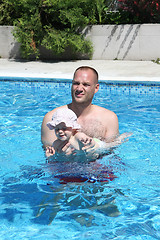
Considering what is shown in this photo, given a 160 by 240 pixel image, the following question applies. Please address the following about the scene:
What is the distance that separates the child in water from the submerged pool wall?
7.29m

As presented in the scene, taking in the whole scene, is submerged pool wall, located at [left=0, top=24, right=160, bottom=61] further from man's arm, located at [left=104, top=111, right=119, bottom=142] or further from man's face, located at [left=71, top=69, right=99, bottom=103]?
man's face, located at [left=71, top=69, right=99, bottom=103]

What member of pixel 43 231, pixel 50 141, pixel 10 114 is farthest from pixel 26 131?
pixel 43 231

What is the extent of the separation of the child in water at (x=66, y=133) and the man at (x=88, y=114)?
1.37 ft

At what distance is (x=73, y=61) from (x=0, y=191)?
22.9 feet

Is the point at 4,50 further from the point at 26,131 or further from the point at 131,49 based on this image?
the point at 26,131

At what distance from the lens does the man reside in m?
3.70

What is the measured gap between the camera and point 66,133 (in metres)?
3.27

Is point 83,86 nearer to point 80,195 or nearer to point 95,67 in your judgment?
point 80,195

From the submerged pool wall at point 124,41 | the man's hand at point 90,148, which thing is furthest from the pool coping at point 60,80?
the man's hand at point 90,148

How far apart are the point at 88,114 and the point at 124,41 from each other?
6895 millimetres

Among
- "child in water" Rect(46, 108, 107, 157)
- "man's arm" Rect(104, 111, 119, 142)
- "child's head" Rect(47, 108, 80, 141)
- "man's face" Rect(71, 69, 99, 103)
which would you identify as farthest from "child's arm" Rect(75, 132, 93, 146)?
"man's arm" Rect(104, 111, 119, 142)

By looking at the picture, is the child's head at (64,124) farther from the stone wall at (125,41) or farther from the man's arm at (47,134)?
the stone wall at (125,41)

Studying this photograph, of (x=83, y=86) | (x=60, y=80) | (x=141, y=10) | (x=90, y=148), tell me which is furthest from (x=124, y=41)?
(x=90, y=148)

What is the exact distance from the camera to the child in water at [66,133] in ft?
10.5
